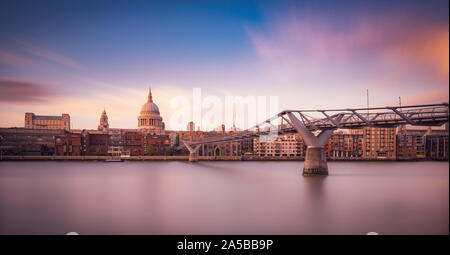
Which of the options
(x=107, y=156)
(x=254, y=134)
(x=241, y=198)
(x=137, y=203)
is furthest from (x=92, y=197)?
(x=107, y=156)

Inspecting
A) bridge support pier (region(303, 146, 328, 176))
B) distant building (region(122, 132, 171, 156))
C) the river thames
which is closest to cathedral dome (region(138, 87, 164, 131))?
distant building (region(122, 132, 171, 156))

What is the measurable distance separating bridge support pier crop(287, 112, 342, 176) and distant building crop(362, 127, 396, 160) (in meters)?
19.4

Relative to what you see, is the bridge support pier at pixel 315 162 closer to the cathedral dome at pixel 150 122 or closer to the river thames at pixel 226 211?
the river thames at pixel 226 211

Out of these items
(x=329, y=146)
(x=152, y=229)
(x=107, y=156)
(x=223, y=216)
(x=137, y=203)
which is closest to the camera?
(x=152, y=229)

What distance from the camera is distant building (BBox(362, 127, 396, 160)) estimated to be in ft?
105

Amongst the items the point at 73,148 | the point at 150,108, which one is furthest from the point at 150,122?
the point at 73,148

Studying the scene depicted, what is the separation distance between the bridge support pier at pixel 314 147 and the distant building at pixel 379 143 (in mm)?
19429

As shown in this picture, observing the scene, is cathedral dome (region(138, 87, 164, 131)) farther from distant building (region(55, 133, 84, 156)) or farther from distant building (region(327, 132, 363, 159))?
distant building (region(327, 132, 363, 159))

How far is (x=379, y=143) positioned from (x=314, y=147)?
22587 mm

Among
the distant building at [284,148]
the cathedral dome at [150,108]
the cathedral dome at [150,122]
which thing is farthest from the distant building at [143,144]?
the cathedral dome at [150,108]

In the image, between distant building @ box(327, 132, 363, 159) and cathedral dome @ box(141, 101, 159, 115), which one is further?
cathedral dome @ box(141, 101, 159, 115)
